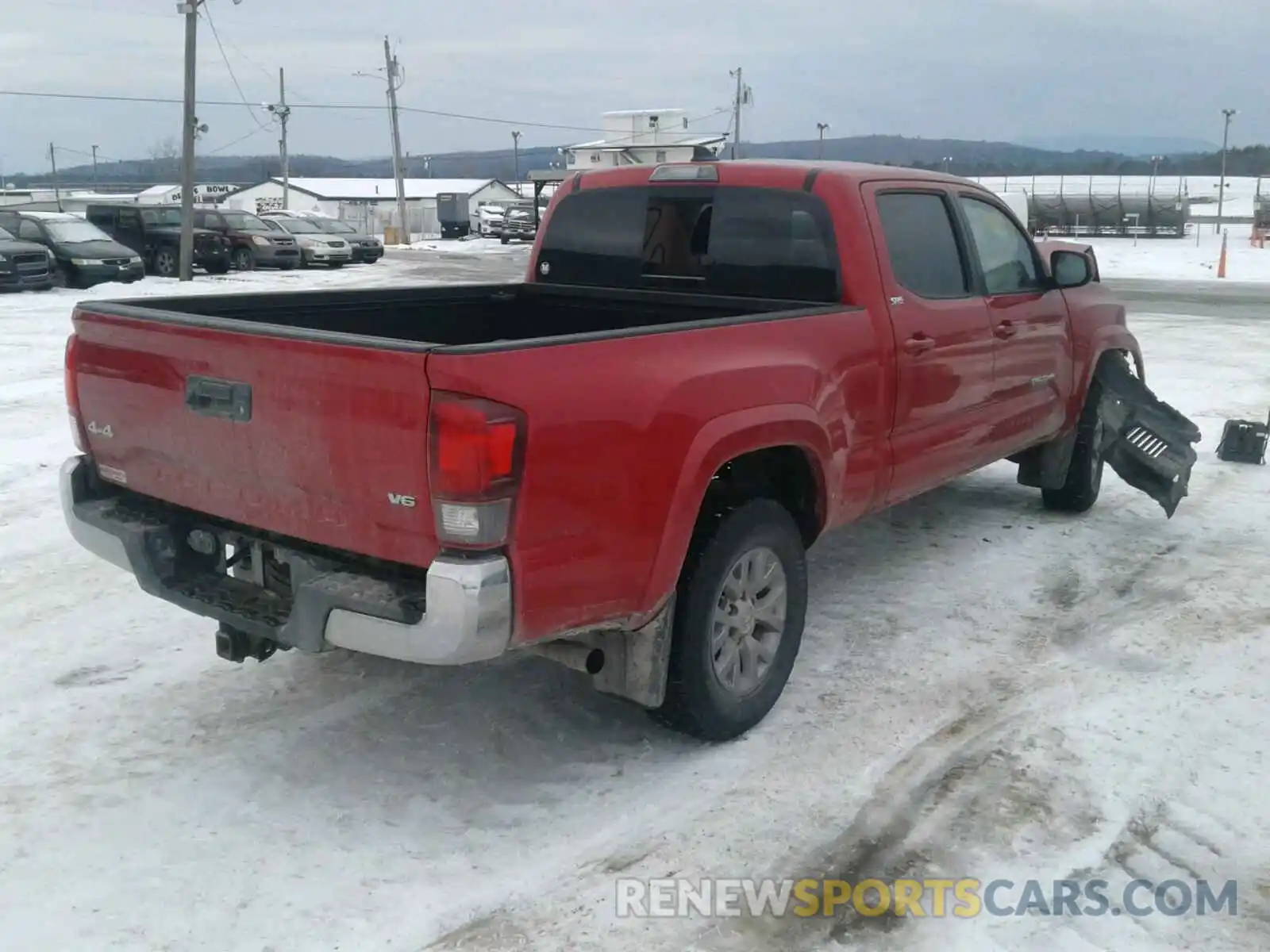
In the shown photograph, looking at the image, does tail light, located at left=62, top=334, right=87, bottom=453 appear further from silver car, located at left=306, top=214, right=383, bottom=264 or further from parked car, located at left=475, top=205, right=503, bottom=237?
parked car, located at left=475, top=205, right=503, bottom=237

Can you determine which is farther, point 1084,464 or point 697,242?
point 1084,464

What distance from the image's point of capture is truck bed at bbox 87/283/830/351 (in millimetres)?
4738

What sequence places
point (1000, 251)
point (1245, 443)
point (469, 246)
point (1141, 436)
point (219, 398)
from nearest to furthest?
1. point (219, 398)
2. point (1000, 251)
3. point (1141, 436)
4. point (1245, 443)
5. point (469, 246)

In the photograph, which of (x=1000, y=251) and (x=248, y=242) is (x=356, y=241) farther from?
(x=1000, y=251)

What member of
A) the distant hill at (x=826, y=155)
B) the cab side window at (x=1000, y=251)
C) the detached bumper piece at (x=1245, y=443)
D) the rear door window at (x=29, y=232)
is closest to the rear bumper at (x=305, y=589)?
the cab side window at (x=1000, y=251)

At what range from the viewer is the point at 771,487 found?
455 centimetres

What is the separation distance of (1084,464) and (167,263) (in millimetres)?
25695

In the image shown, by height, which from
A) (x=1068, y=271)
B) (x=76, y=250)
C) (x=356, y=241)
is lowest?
(x=1068, y=271)

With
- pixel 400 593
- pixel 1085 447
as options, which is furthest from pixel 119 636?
pixel 1085 447

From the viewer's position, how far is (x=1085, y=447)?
7051mm

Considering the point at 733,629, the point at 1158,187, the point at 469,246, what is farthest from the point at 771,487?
the point at 1158,187

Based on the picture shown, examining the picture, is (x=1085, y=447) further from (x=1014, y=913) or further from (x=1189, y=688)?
(x=1014, y=913)

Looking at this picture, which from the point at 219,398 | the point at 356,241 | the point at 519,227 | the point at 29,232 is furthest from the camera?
the point at 519,227

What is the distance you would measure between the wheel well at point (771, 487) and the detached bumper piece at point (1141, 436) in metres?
3.22
